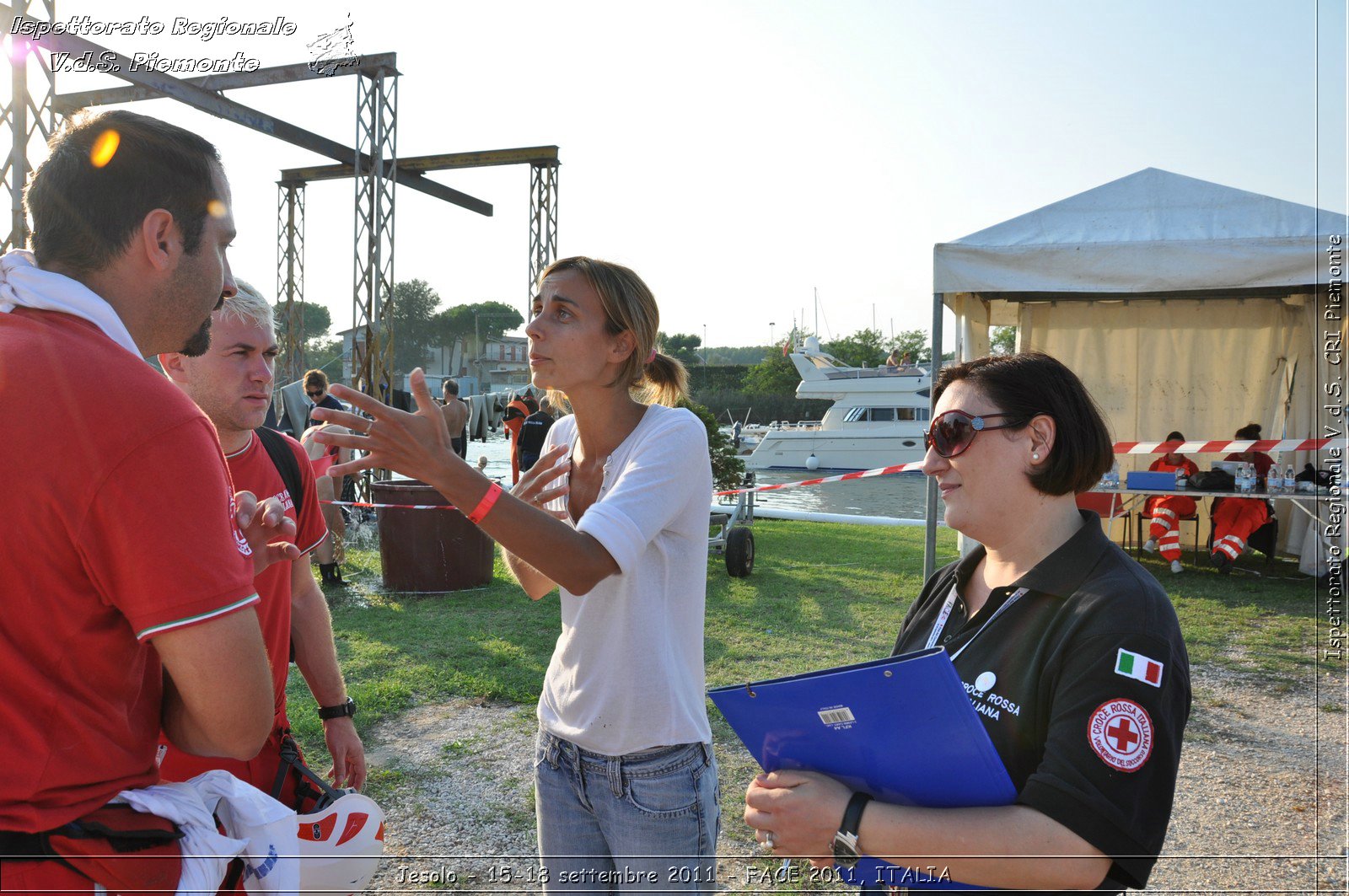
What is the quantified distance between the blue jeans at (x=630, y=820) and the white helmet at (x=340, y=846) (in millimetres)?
487

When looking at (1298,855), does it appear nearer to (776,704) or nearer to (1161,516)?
(776,704)

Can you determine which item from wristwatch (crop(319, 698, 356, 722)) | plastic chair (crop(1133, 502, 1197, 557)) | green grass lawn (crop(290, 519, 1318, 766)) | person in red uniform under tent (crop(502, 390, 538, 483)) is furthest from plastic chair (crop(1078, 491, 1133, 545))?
wristwatch (crop(319, 698, 356, 722))

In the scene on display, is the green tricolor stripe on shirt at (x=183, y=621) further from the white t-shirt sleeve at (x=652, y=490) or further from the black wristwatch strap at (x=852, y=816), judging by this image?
the black wristwatch strap at (x=852, y=816)

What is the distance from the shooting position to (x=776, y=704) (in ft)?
5.14

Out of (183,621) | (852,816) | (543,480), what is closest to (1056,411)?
(852,816)

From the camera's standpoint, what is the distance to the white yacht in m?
32.7

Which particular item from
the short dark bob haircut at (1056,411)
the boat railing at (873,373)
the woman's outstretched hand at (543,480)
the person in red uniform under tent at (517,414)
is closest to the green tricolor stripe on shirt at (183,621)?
the woman's outstretched hand at (543,480)

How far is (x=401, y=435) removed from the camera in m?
1.63

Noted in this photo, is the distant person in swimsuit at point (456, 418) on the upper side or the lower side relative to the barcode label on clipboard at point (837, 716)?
upper

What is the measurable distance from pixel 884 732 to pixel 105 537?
1.26 m

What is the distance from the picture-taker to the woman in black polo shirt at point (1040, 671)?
1441mm

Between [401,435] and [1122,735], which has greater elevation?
[401,435]

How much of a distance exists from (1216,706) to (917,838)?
5.36 metres

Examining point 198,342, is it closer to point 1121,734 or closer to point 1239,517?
point 1121,734
